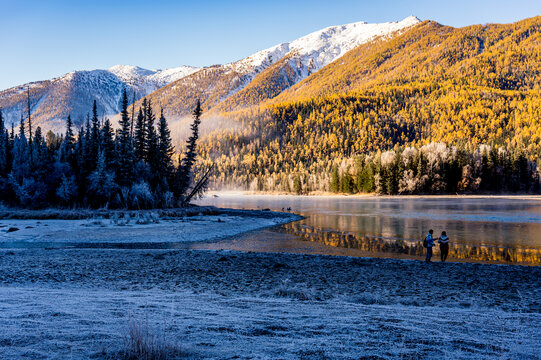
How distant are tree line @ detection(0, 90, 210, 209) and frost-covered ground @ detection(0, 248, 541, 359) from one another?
113 ft

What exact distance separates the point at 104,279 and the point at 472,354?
12.9 meters

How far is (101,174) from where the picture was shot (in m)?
50.8

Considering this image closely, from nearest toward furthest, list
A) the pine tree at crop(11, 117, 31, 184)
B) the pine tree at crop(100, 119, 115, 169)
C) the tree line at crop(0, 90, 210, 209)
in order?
the tree line at crop(0, 90, 210, 209), the pine tree at crop(11, 117, 31, 184), the pine tree at crop(100, 119, 115, 169)

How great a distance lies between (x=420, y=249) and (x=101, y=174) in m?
44.0

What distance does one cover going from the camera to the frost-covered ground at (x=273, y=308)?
18.9 feet

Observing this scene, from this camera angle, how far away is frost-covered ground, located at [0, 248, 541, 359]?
575 cm

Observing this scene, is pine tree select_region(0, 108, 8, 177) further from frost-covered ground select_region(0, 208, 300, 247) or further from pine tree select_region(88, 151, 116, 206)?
frost-covered ground select_region(0, 208, 300, 247)

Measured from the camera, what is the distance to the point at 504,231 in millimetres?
33000

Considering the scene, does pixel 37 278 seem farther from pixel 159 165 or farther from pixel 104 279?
pixel 159 165

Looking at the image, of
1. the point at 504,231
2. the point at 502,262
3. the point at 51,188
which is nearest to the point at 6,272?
the point at 502,262

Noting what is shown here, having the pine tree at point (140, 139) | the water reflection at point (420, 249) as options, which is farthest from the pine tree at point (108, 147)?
the water reflection at point (420, 249)

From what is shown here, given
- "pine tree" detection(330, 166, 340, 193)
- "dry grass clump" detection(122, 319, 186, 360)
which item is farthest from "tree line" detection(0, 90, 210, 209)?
"pine tree" detection(330, 166, 340, 193)

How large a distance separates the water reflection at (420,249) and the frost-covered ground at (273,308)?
4019 millimetres

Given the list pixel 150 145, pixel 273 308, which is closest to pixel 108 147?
pixel 150 145
